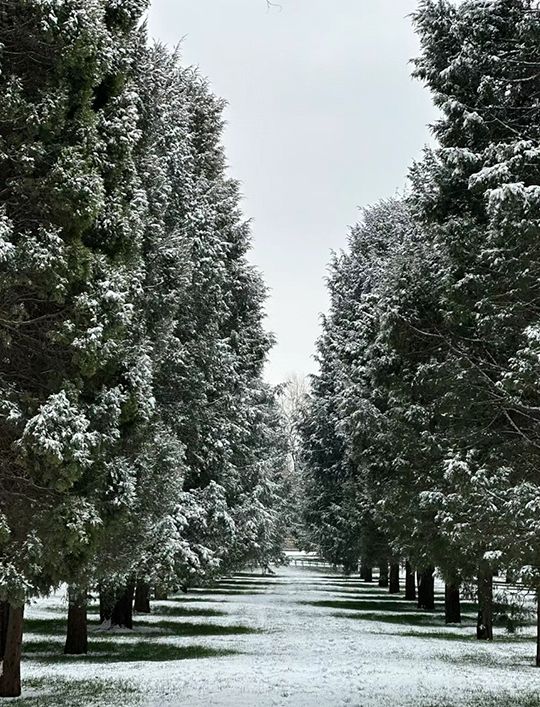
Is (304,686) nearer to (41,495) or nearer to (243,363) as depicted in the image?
(41,495)

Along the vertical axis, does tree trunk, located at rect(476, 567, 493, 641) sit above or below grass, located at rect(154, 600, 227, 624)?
above

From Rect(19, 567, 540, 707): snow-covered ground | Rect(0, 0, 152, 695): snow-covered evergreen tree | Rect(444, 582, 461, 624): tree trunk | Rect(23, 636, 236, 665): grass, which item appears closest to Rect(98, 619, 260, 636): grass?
Rect(19, 567, 540, 707): snow-covered ground

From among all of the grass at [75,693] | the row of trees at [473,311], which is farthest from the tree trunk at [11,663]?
the row of trees at [473,311]

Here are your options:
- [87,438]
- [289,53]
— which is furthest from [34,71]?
[289,53]

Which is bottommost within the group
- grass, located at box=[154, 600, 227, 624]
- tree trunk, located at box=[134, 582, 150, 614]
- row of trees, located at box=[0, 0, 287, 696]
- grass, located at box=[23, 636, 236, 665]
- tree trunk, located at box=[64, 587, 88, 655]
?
grass, located at box=[154, 600, 227, 624]

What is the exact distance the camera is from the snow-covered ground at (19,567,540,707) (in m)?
11.4

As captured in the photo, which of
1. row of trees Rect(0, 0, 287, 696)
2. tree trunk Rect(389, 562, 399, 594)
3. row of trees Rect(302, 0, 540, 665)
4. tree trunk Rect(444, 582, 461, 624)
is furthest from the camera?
tree trunk Rect(389, 562, 399, 594)

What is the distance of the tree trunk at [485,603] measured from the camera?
1400 cm

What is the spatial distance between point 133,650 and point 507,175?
41.5 feet

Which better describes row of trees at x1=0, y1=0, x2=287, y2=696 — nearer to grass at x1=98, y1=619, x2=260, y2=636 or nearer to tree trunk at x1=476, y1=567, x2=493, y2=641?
tree trunk at x1=476, y1=567, x2=493, y2=641

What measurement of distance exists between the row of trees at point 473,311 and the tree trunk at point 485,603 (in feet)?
1.09

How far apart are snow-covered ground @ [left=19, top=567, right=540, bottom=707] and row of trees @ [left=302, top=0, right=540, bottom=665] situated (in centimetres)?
199

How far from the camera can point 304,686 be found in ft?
39.9

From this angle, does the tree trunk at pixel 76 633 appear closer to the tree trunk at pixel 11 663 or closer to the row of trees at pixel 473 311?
the tree trunk at pixel 11 663
